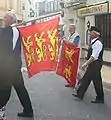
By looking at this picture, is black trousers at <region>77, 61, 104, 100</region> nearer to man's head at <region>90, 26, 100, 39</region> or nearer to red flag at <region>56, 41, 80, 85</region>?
man's head at <region>90, 26, 100, 39</region>

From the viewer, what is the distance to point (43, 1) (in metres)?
58.8

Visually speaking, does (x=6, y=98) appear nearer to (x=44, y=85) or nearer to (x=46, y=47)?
(x=46, y=47)

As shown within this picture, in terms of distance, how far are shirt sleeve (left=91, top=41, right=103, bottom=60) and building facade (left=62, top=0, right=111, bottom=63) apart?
1262 centimetres

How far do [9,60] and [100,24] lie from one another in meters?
17.9

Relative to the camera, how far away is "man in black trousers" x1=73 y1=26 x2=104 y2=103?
917cm

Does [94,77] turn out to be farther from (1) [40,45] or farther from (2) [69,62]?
(2) [69,62]

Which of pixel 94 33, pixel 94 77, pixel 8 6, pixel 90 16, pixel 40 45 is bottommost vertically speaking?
pixel 94 77

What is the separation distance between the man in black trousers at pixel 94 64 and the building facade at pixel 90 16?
12.3 meters

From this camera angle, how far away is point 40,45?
919cm

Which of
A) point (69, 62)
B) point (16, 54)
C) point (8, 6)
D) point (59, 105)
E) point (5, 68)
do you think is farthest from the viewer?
point (8, 6)

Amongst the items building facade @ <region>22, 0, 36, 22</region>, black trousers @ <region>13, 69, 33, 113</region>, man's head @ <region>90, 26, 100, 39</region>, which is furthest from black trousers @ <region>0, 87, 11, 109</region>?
building facade @ <region>22, 0, 36, 22</region>

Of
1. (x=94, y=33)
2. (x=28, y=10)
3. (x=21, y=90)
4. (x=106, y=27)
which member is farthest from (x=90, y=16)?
(x=28, y=10)

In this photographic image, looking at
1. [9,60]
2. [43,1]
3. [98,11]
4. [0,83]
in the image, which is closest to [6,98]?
[0,83]

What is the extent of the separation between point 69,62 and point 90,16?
48.0 ft
